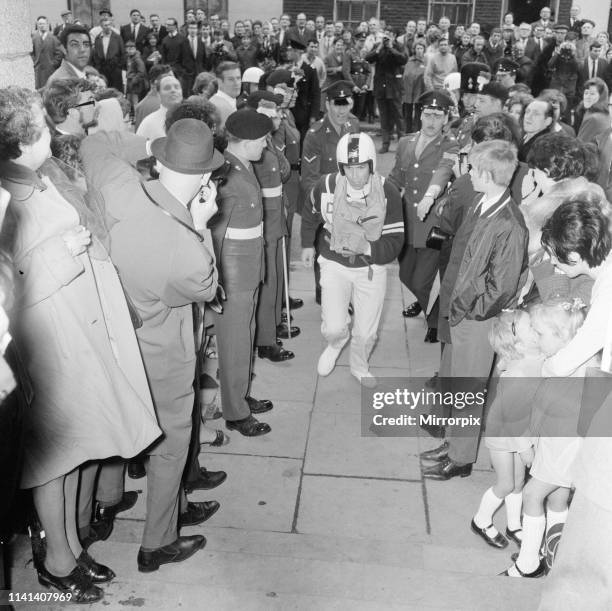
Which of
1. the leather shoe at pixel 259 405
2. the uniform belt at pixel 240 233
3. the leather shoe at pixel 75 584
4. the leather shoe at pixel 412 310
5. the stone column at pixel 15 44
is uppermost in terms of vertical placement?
the stone column at pixel 15 44

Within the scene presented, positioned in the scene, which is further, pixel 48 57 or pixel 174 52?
pixel 174 52

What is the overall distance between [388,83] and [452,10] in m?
8.06

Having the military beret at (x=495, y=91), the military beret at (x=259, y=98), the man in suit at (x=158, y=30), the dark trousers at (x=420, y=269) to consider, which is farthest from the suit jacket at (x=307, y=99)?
the dark trousers at (x=420, y=269)

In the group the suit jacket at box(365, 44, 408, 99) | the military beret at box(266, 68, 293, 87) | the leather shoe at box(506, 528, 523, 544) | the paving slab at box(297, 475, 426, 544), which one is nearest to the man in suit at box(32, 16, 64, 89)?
the suit jacket at box(365, 44, 408, 99)

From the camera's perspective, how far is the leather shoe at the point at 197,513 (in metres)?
3.52

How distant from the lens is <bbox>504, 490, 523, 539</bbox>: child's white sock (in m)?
3.50

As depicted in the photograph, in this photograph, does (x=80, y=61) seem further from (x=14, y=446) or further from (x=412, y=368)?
(x=14, y=446)

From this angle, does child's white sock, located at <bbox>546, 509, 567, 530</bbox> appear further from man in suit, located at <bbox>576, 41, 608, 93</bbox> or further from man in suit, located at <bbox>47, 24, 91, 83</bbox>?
man in suit, located at <bbox>576, 41, 608, 93</bbox>

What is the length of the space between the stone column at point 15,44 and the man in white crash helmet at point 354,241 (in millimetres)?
1873

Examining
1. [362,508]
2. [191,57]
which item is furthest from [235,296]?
[191,57]

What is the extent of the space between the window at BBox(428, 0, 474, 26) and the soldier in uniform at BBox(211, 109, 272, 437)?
57.7 feet

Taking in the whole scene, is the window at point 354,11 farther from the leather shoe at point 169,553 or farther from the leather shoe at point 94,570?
the leather shoe at point 94,570

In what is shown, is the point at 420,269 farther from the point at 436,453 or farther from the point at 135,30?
the point at 135,30

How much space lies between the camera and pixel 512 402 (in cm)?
330
